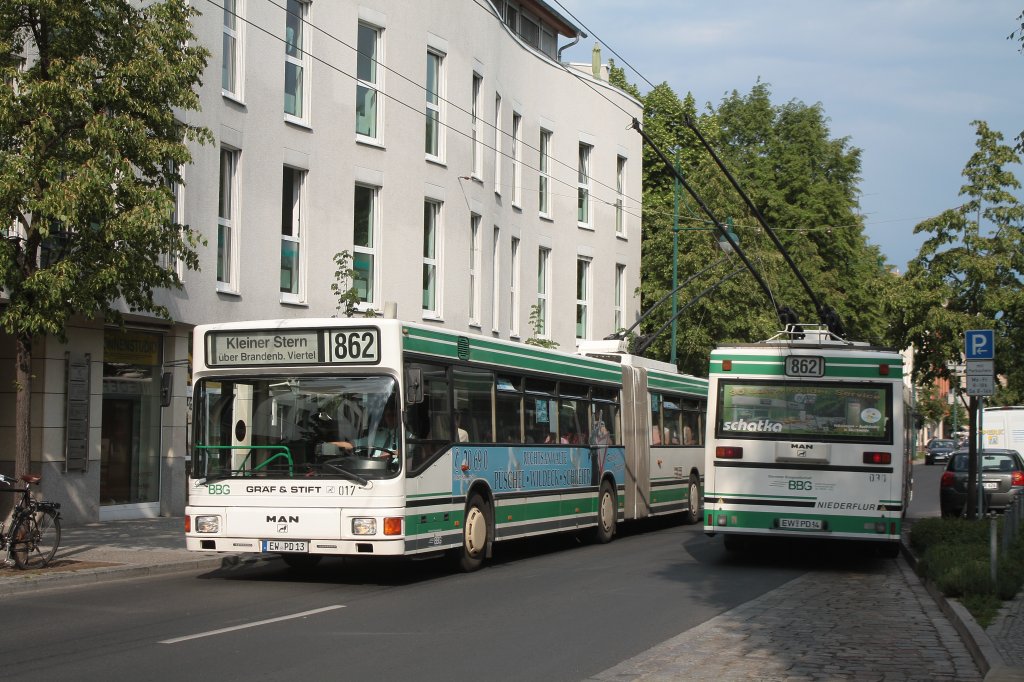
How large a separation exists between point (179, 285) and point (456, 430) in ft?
12.4

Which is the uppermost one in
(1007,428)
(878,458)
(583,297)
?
(583,297)

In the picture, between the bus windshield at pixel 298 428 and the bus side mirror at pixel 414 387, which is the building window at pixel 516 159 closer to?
the bus windshield at pixel 298 428

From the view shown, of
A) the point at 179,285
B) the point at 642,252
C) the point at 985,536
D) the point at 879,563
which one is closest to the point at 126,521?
the point at 179,285

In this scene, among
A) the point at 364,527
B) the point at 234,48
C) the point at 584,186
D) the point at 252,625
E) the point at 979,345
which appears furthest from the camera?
the point at 584,186

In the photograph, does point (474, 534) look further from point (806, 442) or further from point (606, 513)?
point (606, 513)

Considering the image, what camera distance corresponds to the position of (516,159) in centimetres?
3631

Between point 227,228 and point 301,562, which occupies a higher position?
point 227,228

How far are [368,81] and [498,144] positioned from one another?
20.8ft

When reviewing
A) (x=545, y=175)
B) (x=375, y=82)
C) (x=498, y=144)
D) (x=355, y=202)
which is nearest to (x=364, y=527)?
(x=355, y=202)

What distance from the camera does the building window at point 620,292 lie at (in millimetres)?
43656

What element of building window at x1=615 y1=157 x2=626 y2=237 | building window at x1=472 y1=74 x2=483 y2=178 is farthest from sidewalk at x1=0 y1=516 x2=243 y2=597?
building window at x1=615 y1=157 x2=626 y2=237

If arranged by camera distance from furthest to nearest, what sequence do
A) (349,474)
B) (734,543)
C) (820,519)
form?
(734,543) → (820,519) → (349,474)

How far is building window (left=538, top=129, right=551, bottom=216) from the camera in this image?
3841 cm

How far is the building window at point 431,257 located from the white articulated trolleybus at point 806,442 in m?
14.4
